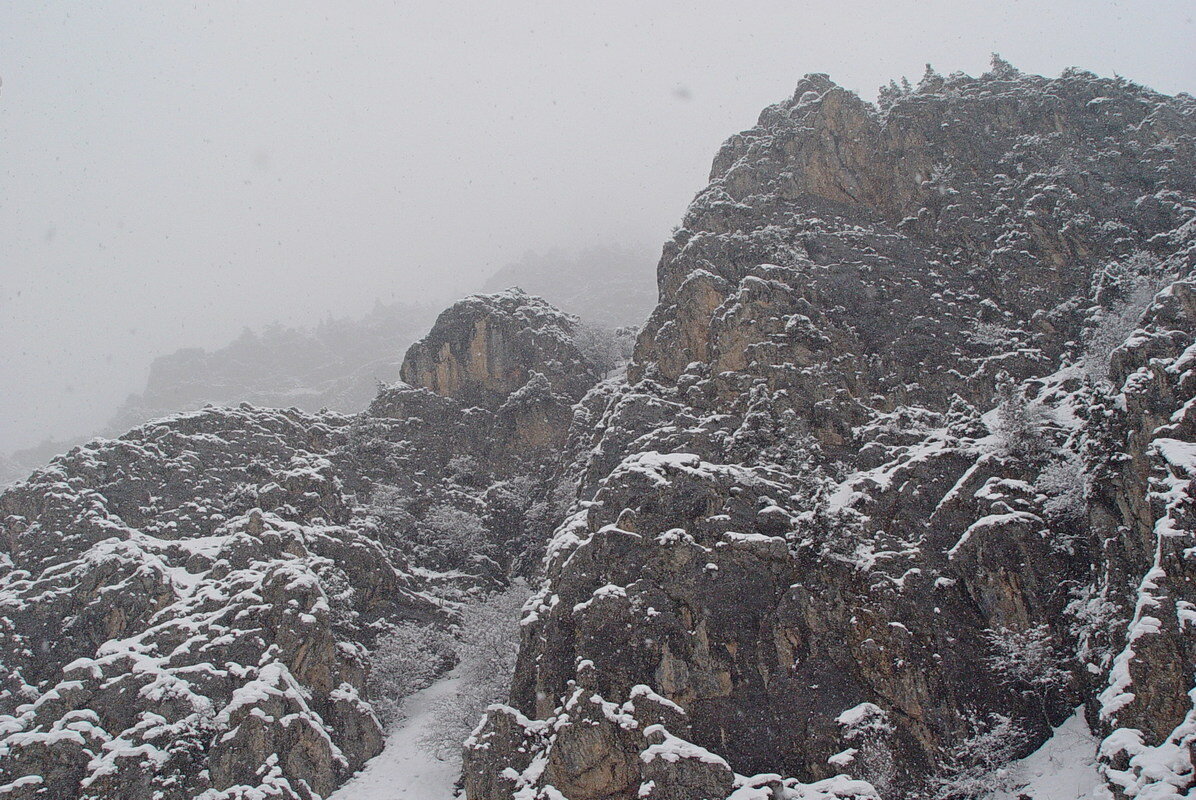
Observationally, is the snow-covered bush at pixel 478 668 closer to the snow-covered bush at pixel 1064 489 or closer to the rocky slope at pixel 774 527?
the rocky slope at pixel 774 527

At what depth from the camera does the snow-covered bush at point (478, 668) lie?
98.1 ft

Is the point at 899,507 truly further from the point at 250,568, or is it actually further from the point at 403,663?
the point at 250,568

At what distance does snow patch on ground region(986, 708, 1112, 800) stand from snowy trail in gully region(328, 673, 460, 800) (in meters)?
21.9

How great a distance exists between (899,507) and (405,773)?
85.7 feet

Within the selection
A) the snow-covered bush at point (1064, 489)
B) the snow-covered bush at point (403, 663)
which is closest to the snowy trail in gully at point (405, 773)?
the snow-covered bush at point (403, 663)

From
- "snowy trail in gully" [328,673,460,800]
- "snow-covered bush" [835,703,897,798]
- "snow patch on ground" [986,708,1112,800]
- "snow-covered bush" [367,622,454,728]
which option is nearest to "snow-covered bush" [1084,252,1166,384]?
"snow patch on ground" [986,708,1112,800]

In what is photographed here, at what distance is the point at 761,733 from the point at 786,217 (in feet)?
123

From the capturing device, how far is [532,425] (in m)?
54.7

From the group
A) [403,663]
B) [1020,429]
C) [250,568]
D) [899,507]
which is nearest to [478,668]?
[403,663]

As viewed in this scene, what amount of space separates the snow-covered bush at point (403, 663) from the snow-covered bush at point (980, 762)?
25.6 m

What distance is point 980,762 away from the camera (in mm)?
Answer: 22219

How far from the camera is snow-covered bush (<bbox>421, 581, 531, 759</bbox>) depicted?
29.9 metres

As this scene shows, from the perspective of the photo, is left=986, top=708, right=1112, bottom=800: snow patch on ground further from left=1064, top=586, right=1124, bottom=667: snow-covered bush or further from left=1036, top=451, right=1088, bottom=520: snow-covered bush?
left=1036, top=451, right=1088, bottom=520: snow-covered bush

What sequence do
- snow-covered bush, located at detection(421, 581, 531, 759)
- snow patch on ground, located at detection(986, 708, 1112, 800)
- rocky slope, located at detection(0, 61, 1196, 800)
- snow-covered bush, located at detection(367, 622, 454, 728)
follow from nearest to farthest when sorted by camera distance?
snow patch on ground, located at detection(986, 708, 1112, 800), rocky slope, located at detection(0, 61, 1196, 800), snow-covered bush, located at detection(421, 581, 531, 759), snow-covered bush, located at detection(367, 622, 454, 728)
